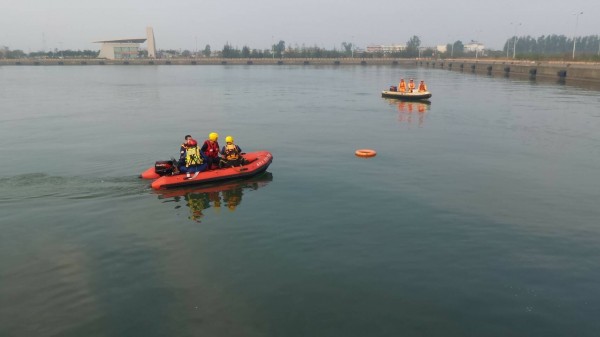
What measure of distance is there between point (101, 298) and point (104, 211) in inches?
231

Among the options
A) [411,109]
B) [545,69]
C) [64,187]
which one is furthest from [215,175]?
[545,69]

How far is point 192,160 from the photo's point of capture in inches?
686

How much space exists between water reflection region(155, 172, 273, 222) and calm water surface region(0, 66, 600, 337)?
87 millimetres

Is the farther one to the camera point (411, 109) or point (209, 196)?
point (411, 109)

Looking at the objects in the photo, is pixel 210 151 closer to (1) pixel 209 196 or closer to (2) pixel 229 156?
(2) pixel 229 156

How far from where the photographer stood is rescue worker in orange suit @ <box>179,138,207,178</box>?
1719cm

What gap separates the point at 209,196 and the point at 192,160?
1.55 meters

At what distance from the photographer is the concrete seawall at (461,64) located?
231 feet

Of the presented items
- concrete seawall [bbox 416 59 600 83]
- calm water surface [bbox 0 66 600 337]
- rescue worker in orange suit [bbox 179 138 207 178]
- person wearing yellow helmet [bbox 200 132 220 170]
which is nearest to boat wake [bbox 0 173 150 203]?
calm water surface [bbox 0 66 600 337]

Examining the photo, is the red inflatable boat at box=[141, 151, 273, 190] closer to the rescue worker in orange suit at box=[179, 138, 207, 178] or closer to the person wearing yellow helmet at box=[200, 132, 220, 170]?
the rescue worker in orange suit at box=[179, 138, 207, 178]

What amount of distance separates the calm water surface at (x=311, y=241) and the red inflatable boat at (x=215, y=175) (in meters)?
0.40

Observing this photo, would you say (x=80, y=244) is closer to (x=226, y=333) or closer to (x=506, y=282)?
(x=226, y=333)

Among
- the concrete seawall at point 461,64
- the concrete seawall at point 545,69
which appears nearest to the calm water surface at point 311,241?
the concrete seawall at point 545,69

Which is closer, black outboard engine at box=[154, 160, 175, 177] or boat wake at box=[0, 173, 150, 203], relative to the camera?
boat wake at box=[0, 173, 150, 203]
